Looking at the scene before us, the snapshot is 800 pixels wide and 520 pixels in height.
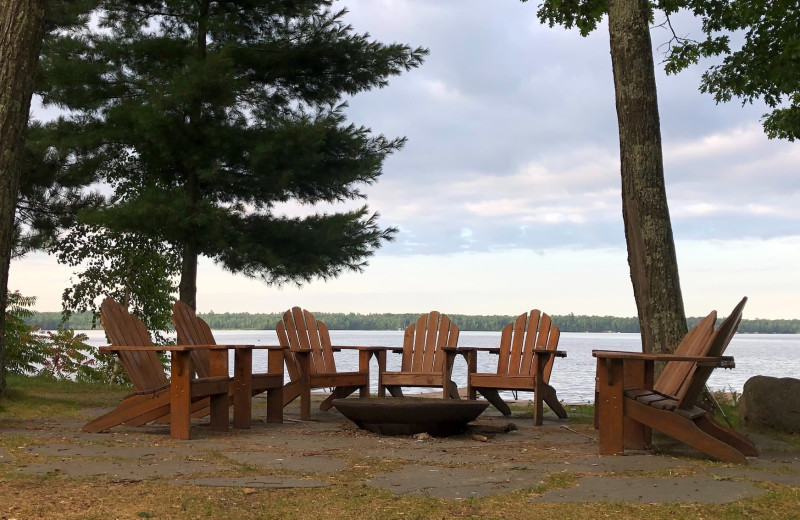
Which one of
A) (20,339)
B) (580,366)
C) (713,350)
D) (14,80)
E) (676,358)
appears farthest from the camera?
(580,366)

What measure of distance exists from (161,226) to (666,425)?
22.5 ft

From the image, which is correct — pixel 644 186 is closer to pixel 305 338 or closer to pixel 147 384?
pixel 305 338

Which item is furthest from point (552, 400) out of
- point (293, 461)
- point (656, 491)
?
point (656, 491)

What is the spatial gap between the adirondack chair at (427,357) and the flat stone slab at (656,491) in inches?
137

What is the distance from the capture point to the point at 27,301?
Answer: 12.4 meters

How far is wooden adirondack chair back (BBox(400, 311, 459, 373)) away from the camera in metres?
7.74

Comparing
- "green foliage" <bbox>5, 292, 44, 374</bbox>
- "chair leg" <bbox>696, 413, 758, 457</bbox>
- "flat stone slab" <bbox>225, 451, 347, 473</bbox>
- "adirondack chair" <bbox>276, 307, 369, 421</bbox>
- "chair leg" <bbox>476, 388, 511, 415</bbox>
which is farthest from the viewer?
"green foliage" <bbox>5, 292, 44, 374</bbox>

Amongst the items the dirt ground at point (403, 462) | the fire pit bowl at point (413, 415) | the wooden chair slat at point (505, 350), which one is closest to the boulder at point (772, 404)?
the dirt ground at point (403, 462)

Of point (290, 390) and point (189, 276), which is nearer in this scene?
point (290, 390)

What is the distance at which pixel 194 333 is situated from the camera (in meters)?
6.48

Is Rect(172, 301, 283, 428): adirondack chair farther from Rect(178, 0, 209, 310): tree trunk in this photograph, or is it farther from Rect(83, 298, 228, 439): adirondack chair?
Rect(178, 0, 209, 310): tree trunk

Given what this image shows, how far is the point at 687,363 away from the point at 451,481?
1.85 m

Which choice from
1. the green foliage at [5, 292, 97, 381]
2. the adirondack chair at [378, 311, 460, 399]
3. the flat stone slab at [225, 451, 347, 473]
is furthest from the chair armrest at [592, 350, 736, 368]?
the green foliage at [5, 292, 97, 381]

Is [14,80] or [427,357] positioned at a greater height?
[14,80]
